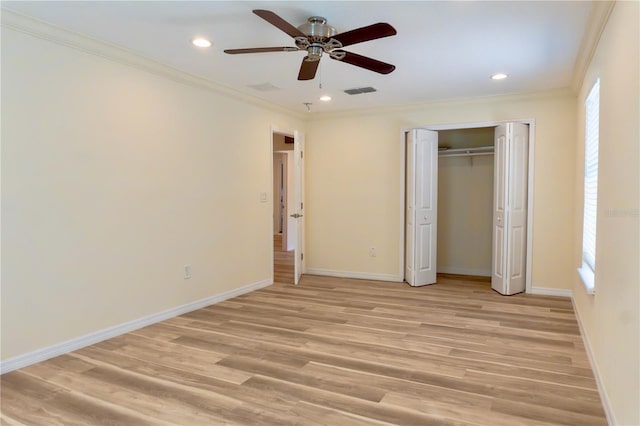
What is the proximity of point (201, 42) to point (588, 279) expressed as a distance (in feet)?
12.2

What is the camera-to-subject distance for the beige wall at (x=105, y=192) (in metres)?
2.94

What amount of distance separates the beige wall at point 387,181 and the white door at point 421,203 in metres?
0.26

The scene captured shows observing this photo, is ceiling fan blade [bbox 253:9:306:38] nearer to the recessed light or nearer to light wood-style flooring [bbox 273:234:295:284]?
the recessed light

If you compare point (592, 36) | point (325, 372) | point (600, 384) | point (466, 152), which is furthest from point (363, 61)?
point (466, 152)

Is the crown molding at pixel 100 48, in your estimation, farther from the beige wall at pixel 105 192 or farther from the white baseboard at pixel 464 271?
the white baseboard at pixel 464 271

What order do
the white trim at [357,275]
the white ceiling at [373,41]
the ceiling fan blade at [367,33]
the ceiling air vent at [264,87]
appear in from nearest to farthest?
the ceiling fan blade at [367,33], the white ceiling at [373,41], the ceiling air vent at [264,87], the white trim at [357,275]

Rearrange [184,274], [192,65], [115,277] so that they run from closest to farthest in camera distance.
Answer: [115,277] < [192,65] < [184,274]

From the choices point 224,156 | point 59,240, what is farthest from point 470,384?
point 224,156

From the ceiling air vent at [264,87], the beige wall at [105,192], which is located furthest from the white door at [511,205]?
the beige wall at [105,192]

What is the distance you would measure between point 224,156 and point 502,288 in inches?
150

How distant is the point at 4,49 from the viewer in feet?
9.28

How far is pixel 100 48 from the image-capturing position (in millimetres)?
3416

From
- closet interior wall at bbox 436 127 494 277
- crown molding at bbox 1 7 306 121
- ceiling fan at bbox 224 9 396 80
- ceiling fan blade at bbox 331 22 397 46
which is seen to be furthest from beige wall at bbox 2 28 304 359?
closet interior wall at bbox 436 127 494 277

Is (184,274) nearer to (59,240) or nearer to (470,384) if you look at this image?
(59,240)
